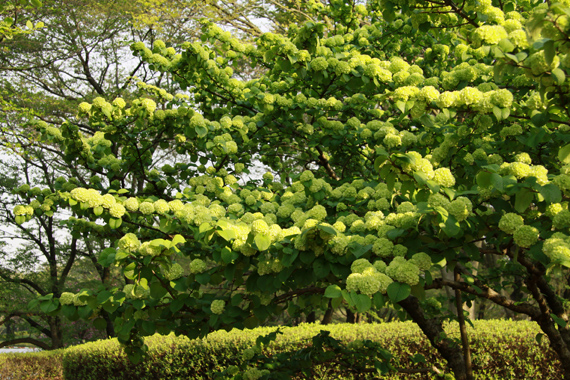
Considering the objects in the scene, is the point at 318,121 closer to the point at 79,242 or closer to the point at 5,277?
the point at 5,277

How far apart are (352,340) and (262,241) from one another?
15.7ft

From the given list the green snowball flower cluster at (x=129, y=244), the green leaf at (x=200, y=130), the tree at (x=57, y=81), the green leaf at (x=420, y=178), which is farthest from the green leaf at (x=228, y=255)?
the tree at (x=57, y=81)

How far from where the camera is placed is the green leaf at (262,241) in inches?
75.0

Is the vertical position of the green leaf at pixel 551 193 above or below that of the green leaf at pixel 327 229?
above

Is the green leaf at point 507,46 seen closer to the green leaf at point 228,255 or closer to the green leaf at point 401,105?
the green leaf at point 401,105

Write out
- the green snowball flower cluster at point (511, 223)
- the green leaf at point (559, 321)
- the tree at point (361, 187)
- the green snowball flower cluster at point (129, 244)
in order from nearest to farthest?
the tree at point (361, 187)
the green snowball flower cluster at point (511, 223)
the green snowball flower cluster at point (129, 244)
the green leaf at point (559, 321)

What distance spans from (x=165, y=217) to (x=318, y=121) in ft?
5.97

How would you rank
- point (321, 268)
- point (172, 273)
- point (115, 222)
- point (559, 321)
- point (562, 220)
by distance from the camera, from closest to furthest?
point (562, 220) → point (321, 268) → point (172, 273) → point (115, 222) → point (559, 321)

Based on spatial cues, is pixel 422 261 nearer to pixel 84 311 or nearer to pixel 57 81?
pixel 84 311

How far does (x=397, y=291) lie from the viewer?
1726mm

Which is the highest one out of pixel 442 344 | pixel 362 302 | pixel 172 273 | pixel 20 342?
pixel 172 273

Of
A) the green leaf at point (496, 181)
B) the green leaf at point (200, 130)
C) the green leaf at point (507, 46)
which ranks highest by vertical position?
the green leaf at point (200, 130)

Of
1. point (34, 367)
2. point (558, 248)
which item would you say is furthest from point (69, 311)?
point (34, 367)

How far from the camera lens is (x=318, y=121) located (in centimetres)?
395
